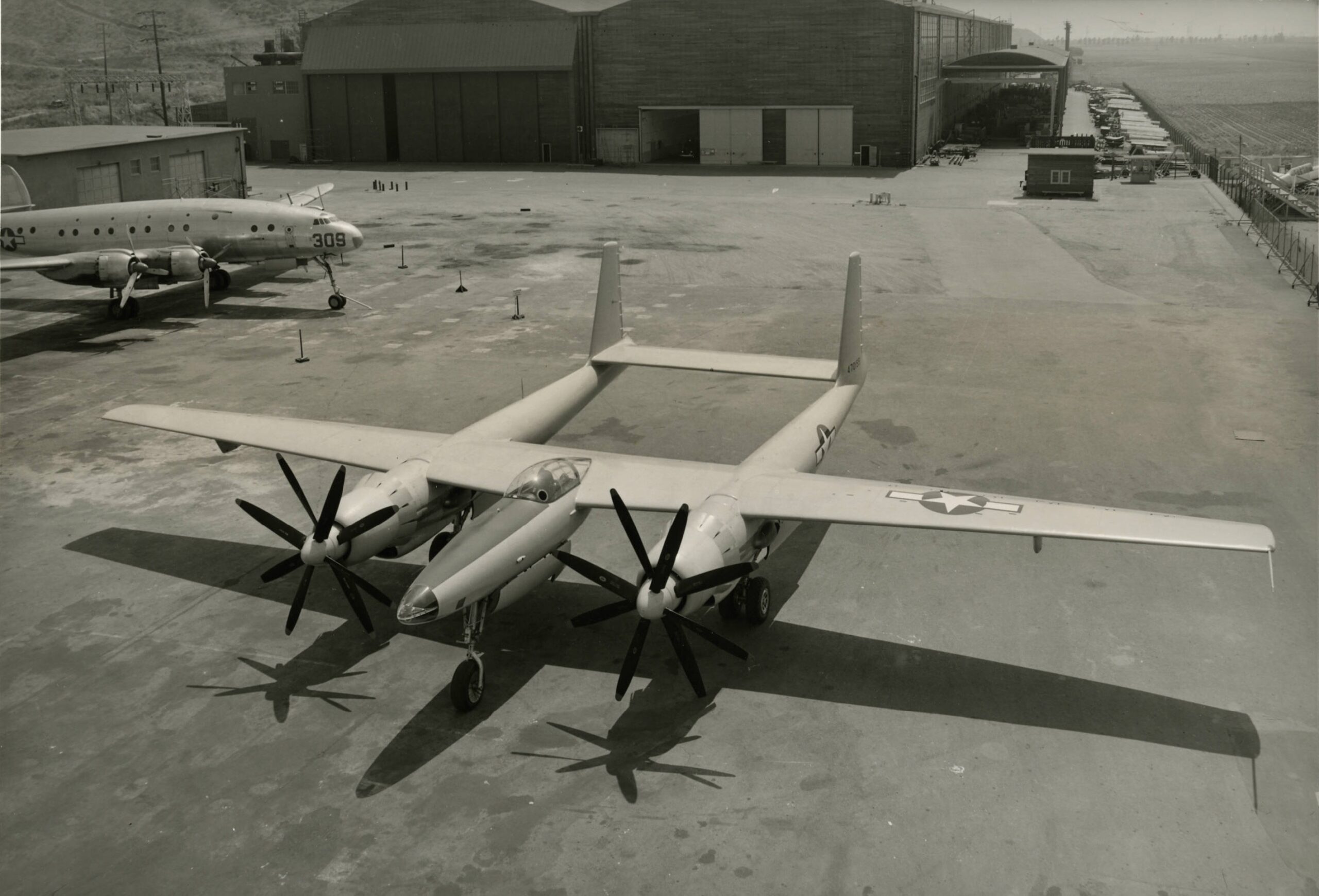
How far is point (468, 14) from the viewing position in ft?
311

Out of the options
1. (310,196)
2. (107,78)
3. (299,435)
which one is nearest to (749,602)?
(299,435)

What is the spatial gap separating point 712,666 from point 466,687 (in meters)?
4.00

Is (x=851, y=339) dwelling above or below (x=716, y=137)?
below

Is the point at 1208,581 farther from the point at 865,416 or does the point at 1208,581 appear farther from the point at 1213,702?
the point at 865,416

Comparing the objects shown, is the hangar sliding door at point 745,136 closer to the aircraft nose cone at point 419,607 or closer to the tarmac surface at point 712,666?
the tarmac surface at point 712,666

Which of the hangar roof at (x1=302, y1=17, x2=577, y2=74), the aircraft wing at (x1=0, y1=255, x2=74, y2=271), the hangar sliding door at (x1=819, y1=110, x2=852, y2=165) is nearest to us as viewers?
the aircraft wing at (x1=0, y1=255, x2=74, y2=271)

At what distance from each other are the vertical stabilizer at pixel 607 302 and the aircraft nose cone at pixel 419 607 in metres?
10.7

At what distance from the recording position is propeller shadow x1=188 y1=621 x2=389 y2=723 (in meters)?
16.7

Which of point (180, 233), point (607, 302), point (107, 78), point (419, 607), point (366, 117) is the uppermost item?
point (107, 78)

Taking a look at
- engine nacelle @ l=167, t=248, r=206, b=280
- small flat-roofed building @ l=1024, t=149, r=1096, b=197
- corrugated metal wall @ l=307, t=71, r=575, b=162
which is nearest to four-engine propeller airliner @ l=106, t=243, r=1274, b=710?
engine nacelle @ l=167, t=248, r=206, b=280

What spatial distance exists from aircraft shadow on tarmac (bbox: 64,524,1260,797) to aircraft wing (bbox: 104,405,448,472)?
2.44 meters

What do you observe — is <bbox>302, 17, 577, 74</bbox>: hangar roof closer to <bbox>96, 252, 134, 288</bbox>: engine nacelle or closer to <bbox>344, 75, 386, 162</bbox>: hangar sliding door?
<bbox>344, 75, 386, 162</bbox>: hangar sliding door

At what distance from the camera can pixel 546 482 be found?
698 inches

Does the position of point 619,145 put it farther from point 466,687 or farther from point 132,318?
point 466,687
